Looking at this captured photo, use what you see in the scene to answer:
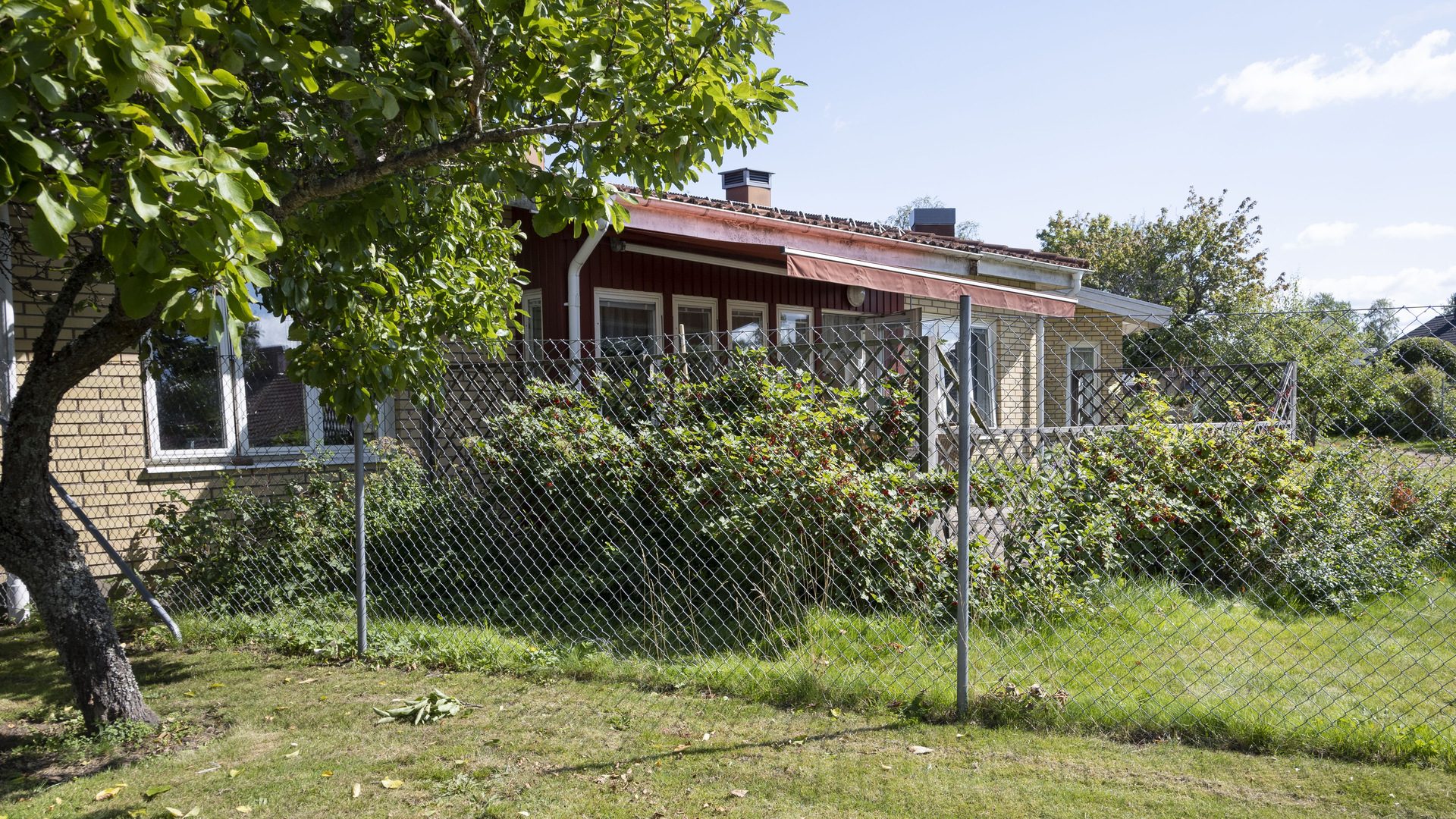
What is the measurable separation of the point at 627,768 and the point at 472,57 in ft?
9.82

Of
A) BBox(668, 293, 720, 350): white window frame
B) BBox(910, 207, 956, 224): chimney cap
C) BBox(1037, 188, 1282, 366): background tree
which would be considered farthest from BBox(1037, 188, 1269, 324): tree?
BBox(668, 293, 720, 350): white window frame

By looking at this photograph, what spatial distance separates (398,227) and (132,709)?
105 inches

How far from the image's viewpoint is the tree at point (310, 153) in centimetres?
211

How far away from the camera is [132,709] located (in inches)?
166

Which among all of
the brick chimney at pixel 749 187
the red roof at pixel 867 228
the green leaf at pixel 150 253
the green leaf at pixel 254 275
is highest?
the brick chimney at pixel 749 187

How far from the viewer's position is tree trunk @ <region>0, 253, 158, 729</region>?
13.5 feet

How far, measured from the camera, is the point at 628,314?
9.55 metres

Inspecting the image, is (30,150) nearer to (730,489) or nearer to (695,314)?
(730,489)

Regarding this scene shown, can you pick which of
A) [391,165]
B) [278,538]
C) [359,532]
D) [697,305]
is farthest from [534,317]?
[391,165]

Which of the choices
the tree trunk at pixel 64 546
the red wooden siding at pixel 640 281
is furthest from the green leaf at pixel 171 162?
the red wooden siding at pixel 640 281

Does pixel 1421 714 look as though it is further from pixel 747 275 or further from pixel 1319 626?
pixel 747 275

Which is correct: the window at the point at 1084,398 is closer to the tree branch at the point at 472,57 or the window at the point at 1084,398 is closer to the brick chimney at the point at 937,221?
the brick chimney at the point at 937,221

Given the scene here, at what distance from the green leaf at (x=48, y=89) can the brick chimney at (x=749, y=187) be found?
40.3 ft

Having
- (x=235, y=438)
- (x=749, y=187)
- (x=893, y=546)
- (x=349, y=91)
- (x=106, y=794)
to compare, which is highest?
(x=749, y=187)
